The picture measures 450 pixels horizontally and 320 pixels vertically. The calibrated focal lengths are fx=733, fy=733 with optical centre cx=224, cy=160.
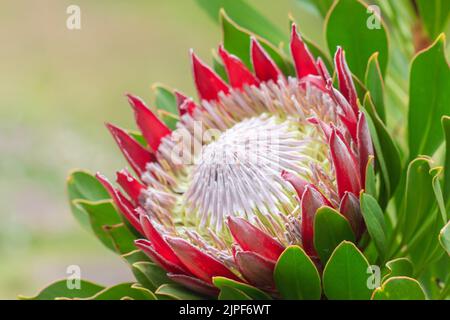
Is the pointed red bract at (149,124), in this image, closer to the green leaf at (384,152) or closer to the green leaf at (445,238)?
the green leaf at (384,152)

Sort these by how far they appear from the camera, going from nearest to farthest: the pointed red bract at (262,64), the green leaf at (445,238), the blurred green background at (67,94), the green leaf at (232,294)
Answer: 1. the green leaf at (445,238)
2. the green leaf at (232,294)
3. the pointed red bract at (262,64)
4. the blurred green background at (67,94)

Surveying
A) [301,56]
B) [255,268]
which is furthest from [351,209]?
[301,56]

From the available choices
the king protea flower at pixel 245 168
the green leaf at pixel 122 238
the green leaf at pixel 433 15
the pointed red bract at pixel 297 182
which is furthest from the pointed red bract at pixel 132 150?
the green leaf at pixel 433 15

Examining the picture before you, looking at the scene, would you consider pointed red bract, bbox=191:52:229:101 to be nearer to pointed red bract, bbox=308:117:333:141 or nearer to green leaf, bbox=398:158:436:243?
pointed red bract, bbox=308:117:333:141

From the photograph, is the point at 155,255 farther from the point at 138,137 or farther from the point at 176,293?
the point at 138,137
